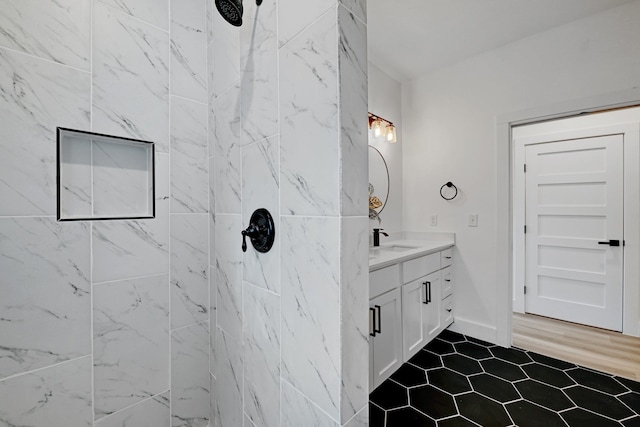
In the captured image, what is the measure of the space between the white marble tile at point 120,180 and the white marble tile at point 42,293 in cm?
13

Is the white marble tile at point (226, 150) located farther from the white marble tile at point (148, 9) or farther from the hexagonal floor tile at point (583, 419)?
the hexagonal floor tile at point (583, 419)

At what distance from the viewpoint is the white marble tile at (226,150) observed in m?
1.14

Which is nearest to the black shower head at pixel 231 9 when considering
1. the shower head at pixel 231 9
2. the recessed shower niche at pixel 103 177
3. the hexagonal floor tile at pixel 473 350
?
the shower head at pixel 231 9

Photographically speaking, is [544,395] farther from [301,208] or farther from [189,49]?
[189,49]

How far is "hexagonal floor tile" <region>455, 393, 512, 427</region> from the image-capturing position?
1.53 metres

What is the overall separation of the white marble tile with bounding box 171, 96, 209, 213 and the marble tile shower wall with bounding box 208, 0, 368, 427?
0.30m

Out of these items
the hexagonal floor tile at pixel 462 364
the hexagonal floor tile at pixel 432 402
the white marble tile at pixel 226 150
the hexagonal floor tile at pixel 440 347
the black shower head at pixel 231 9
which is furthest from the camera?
the hexagonal floor tile at pixel 440 347

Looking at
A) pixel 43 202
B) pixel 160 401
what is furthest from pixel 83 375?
pixel 43 202

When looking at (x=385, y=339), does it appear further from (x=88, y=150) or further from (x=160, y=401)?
(x=88, y=150)

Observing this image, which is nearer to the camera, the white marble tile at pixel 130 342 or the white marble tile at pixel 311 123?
the white marble tile at pixel 311 123

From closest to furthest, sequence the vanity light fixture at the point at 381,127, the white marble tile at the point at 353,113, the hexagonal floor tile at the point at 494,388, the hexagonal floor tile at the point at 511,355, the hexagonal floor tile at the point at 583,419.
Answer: the white marble tile at the point at 353,113 → the hexagonal floor tile at the point at 583,419 → the hexagonal floor tile at the point at 494,388 → the hexagonal floor tile at the point at 511,355 → the vanity light fixture at the point at 381,127

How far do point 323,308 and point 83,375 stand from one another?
104 centimetres

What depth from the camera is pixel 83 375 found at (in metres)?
1.03

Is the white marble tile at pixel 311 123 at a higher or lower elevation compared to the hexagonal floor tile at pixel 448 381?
higher
